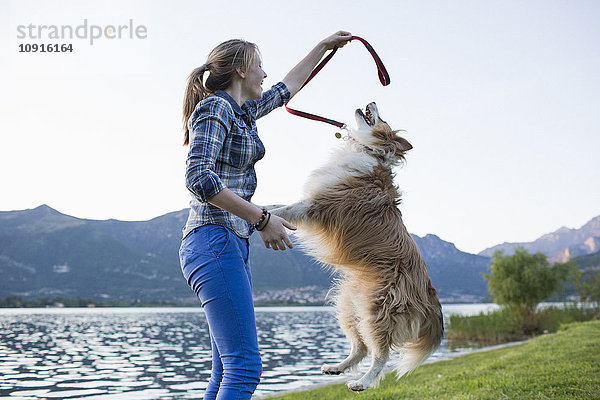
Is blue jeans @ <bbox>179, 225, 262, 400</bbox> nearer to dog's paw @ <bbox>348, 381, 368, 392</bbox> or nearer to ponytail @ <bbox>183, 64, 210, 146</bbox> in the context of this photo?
ponytail @ <bbox>183, 64, 210, 146</bbox>

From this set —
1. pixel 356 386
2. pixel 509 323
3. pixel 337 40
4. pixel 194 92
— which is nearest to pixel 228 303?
pixel 194 92

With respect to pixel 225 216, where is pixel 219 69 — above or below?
above

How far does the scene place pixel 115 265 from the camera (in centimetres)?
12725

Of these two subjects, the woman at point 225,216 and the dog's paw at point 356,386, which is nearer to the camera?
the woman at point 225,216

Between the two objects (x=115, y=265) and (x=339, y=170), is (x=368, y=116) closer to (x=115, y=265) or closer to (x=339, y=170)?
(x=339, y=170)

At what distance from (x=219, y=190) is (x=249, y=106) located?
0.99 m

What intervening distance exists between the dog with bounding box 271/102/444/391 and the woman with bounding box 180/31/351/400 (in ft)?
3.74

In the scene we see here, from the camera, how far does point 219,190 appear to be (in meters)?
2.04

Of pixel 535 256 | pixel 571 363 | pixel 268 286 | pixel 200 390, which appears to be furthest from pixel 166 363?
pixel 268 286

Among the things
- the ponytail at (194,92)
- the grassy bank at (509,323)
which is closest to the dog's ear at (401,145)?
the ponytail at (194,92)

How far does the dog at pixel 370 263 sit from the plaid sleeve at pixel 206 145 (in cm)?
136

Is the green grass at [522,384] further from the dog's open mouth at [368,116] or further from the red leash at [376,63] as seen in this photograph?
the red leash at [376,63]

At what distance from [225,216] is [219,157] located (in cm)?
28

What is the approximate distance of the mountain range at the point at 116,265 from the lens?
111438 mm
